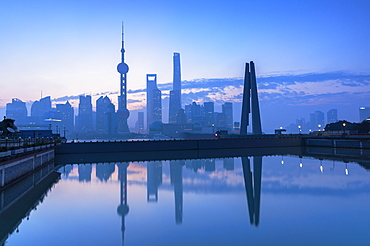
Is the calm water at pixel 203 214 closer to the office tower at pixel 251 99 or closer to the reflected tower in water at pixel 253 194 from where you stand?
the reflected tower in water at pixel 253 194

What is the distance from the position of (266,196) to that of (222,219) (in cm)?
583

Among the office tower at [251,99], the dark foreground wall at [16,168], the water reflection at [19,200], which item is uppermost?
the office tower at [251,99]

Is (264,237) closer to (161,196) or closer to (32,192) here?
(161,196)

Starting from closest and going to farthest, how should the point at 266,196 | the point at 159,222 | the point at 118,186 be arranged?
the point at 159,222, the point at 266,196, the point at 118,186

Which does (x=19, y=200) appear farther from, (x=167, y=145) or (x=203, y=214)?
(x=167, y=145)

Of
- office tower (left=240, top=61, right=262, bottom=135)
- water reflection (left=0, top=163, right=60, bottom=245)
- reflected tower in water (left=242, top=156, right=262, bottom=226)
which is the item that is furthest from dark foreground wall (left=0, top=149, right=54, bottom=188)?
office tower (left=240, top=61, right=262, bottom=135)

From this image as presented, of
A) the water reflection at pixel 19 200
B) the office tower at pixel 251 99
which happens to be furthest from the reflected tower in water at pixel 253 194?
the office tower at pixel 251 99

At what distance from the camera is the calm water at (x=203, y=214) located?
10594 mm

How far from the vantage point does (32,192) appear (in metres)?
20.2

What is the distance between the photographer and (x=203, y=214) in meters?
14.0

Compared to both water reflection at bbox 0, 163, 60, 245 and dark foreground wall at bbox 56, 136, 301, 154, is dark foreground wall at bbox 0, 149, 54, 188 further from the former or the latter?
dark foreground wall at bbox 56, 136, 301, 154

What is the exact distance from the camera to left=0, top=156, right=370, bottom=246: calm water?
10594mm

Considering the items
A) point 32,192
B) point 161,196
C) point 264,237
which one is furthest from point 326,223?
point 32,192

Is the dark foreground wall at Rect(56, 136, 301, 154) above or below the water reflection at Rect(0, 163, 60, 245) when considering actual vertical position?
above
